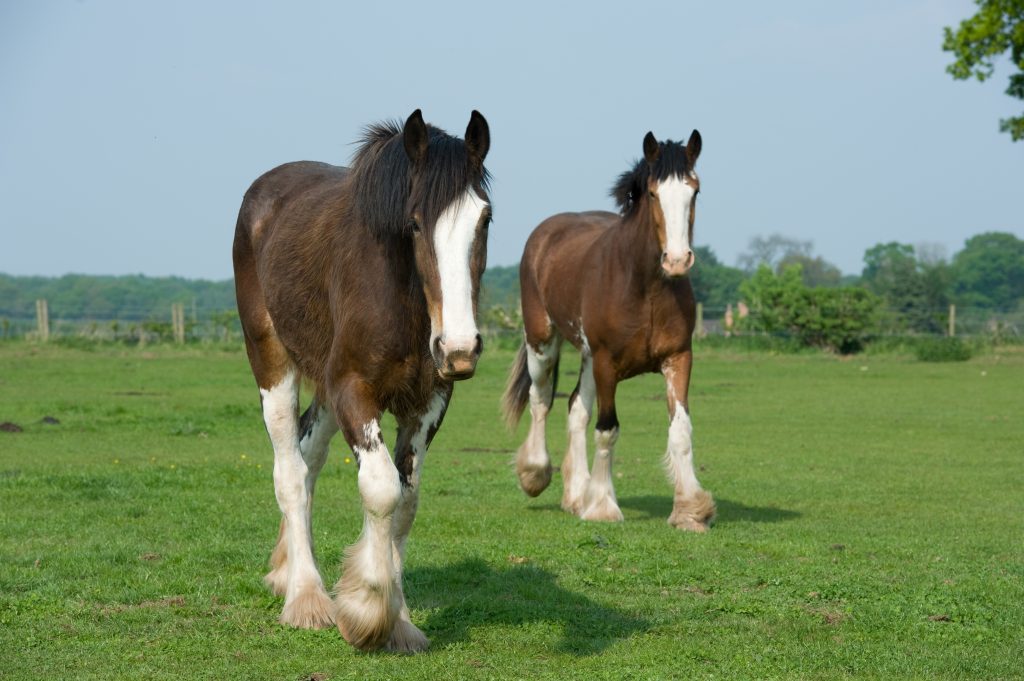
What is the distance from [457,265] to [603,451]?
Result: 5.38 metres

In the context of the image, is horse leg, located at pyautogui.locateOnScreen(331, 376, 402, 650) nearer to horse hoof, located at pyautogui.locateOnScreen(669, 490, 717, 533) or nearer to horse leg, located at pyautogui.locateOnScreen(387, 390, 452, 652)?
horse leg, located at pyautogui.locateOnScreen(387, 390, 452, 652)

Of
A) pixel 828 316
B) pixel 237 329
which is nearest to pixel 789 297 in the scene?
pixel 828 316

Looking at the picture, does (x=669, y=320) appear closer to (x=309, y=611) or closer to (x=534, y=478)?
(x=534, y=478)

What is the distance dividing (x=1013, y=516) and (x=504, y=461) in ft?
18.7

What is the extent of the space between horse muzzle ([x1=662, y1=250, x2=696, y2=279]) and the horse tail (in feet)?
10.3

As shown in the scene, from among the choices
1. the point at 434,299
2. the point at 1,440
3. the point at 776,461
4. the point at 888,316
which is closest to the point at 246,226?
the point at 434,299

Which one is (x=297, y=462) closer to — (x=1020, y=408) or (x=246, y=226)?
(x=246, y=226)

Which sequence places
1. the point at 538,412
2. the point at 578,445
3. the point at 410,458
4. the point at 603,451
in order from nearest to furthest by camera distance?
the point at 410,458 < the point at 603,451 < the point at 578,445 < the point at 538,412

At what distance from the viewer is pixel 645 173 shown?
9727 mm

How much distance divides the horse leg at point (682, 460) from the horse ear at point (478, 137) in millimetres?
4399

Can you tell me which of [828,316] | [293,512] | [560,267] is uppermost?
[560,267]

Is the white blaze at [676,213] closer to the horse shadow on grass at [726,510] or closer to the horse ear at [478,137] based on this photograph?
the horse shadow on grass at [726,510]

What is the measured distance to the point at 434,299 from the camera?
4.75 metres

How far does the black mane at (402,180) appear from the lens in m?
4.80
